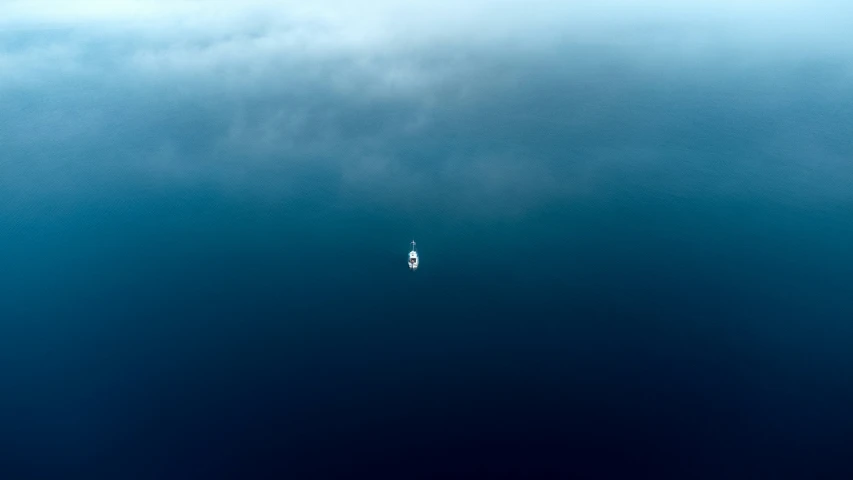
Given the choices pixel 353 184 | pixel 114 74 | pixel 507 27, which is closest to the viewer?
pixel 353 184

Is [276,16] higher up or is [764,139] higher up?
[276,16]

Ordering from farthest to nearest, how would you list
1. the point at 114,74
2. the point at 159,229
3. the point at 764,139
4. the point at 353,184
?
the point at 114,74 → the point at 764,139 → the point at 353,184 → the point at 159,229

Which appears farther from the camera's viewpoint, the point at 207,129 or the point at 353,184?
the point at 207,129

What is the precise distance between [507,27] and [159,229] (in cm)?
6805

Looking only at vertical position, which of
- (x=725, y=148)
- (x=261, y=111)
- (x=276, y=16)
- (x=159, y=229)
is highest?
(x=276, y=16)

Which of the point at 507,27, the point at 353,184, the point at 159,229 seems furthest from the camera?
the point at 507,27

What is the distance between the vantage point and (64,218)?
59.0 meters

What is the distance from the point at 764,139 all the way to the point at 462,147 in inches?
1289

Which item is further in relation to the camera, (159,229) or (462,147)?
(462,147)

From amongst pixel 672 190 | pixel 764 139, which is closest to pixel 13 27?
pixel 672 190

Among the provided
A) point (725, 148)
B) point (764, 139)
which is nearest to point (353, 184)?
point (725, 148)

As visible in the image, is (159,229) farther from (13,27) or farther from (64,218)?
(13,27)

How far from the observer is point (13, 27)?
102 meters

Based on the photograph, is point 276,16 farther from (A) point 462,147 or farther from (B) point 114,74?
(A) point 462,147
